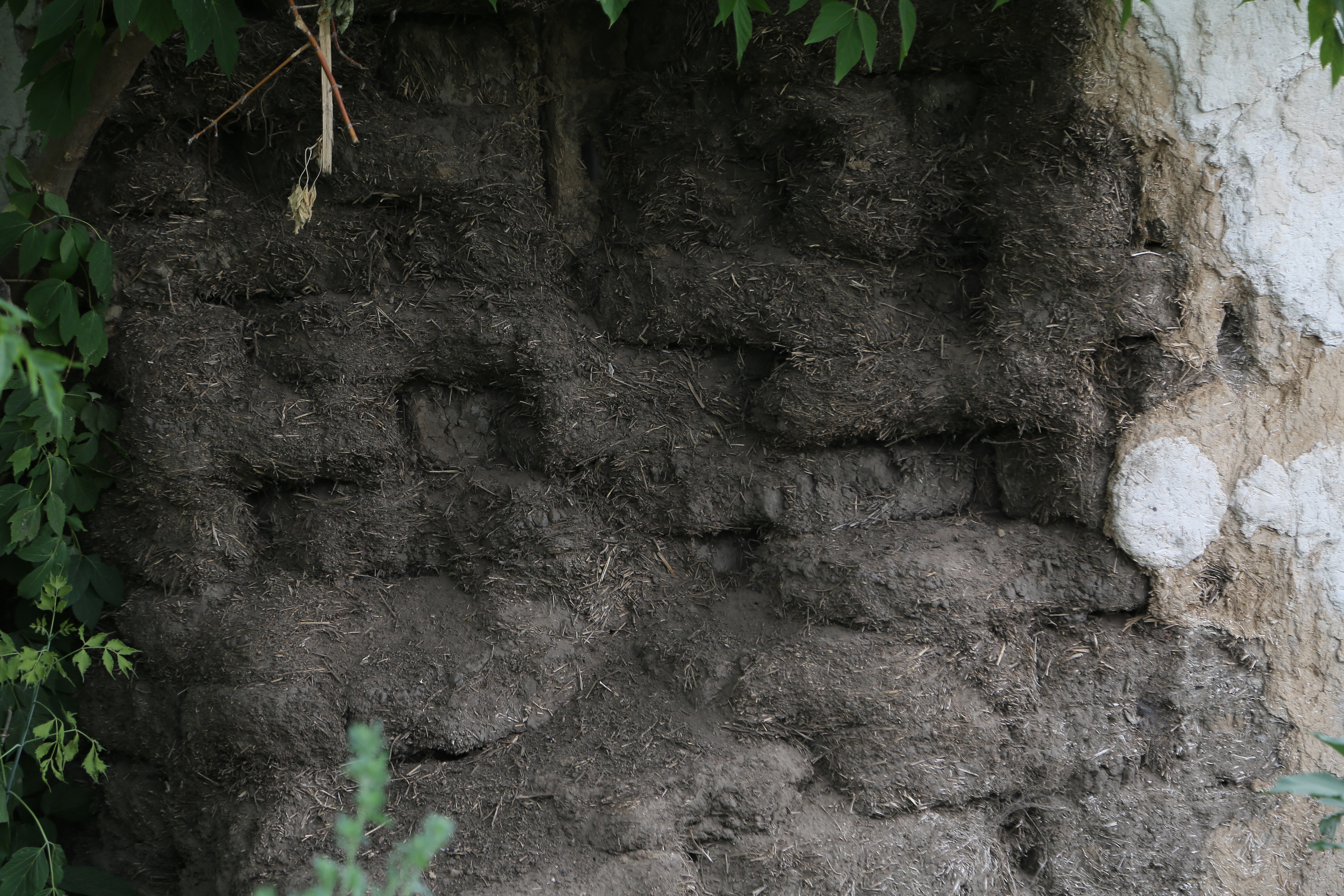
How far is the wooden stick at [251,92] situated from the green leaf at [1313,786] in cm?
242

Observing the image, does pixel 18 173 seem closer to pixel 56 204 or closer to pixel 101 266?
pixel 56 204

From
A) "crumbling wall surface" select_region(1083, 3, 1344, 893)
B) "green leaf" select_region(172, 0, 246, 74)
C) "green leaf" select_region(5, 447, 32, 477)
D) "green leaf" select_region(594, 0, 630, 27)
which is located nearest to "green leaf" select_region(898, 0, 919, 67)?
"green leaf" select_region(594, 0, 630, 27)

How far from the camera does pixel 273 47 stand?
2.39 m

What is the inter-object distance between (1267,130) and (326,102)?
2.24m

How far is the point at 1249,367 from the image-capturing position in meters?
2.43

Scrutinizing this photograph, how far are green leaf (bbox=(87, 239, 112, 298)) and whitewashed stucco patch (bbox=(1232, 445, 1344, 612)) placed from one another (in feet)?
9.35

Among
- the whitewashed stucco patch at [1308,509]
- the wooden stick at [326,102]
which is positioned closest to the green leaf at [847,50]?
the wooden stick at [326,102]

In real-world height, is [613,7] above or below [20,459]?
above

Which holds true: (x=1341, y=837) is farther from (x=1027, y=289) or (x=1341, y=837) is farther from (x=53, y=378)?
(x=53, y=378)

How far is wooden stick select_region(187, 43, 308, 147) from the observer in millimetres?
2170

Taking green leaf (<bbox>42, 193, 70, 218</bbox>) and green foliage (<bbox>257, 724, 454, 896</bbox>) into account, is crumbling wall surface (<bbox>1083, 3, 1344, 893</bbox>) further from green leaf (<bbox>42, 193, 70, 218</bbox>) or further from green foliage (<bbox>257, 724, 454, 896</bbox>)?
green leaf (<bbox>42, 193, 70, 218</bbox>)

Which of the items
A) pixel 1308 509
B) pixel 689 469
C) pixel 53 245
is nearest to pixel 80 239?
pixel 53 245

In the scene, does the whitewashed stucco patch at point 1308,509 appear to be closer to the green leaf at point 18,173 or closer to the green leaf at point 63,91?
the green leaf at point 63,91

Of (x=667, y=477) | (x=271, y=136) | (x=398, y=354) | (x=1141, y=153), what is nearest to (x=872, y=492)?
(x=667, y=477)
